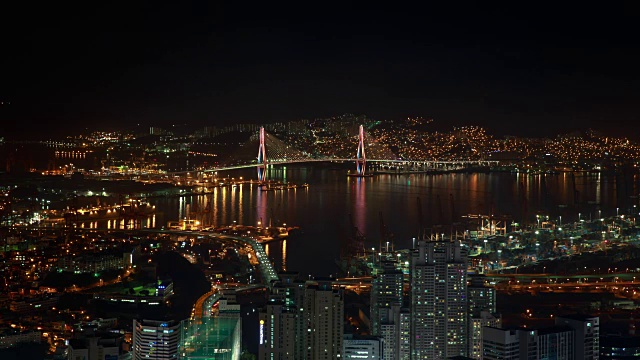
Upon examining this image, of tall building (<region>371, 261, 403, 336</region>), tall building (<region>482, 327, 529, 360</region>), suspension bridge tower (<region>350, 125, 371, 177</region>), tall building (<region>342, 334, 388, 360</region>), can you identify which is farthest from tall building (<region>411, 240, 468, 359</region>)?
suspension bridge tower (<region>350, 125, 371, 177</region>)

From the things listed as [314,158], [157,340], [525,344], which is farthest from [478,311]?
[314,158]

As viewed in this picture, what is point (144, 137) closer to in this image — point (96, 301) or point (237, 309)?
point (96, 301)

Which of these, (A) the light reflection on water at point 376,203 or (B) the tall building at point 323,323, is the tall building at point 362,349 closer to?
(B) the tall building at point 323,323

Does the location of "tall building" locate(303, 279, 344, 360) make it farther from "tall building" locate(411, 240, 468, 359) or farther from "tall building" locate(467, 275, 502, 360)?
"tall building" locate(467, 275, 502, 360)

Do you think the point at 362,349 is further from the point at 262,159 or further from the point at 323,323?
the point at 262,159

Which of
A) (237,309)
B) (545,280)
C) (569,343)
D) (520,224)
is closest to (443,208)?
(520,224)
